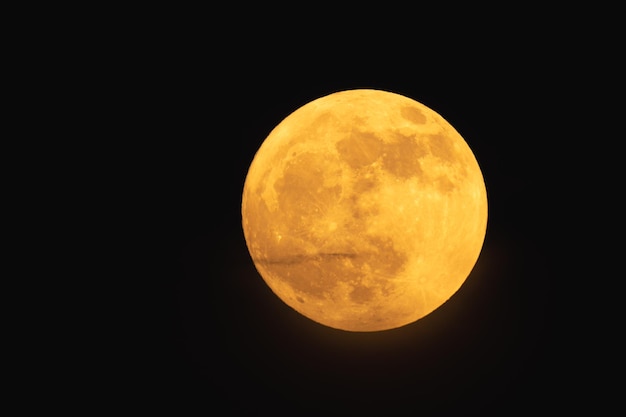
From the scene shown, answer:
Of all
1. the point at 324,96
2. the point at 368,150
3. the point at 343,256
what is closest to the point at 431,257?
the point at 343,256

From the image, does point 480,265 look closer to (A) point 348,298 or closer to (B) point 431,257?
(B) point 431,257

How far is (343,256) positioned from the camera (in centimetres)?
255

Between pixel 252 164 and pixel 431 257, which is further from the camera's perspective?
pixel 252 164

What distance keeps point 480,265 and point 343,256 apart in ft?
4.55

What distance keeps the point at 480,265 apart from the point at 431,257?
1.06 metres

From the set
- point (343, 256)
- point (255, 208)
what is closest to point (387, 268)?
point (343, 256)

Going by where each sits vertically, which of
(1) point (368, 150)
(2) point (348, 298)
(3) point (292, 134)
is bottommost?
(2) point (348, 298)

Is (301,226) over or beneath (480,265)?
beneath

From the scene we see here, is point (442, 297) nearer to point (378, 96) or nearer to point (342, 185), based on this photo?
point (342, 185)

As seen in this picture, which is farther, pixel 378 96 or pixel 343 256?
pixel 378 96

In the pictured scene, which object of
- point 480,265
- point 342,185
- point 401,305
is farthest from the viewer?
point 480,265

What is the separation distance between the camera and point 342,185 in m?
2.53

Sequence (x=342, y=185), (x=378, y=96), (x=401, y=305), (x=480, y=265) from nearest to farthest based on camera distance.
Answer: (x=342, y=185) → (x=401, y=305) → (x=378, y=96) → (x=480, y=265)

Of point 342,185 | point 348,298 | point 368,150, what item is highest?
point 368,150
